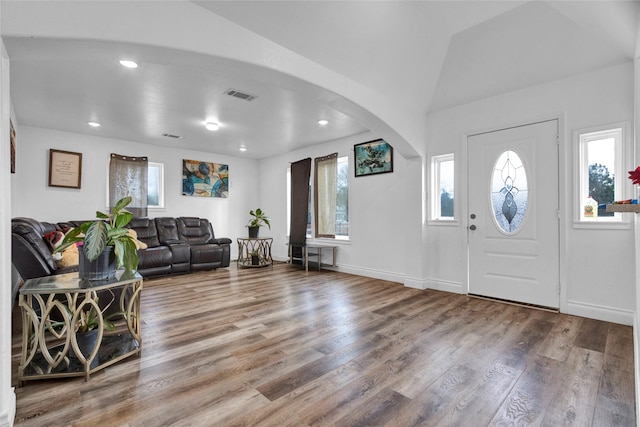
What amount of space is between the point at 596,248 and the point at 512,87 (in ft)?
6.25

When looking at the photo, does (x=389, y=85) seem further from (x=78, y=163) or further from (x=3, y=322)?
(x=78, y=163)

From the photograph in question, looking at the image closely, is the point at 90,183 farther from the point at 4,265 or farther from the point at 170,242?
the point at 4,265

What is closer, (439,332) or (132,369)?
(132,369)

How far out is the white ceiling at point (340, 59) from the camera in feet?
7.55

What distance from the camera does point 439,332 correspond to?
2697mm

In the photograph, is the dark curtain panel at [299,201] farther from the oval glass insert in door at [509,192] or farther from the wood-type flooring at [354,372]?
the oval glass insert in door at [509,192]

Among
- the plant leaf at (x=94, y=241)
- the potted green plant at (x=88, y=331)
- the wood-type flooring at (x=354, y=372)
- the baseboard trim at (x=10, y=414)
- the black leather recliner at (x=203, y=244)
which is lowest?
the wood-type flooring at (x=354, y=372)

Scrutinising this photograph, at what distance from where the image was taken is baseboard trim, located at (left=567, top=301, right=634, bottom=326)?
2.86 meters

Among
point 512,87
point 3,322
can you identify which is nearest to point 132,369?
point 3,322

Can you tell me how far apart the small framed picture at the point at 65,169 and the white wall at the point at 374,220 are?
13.3 ft

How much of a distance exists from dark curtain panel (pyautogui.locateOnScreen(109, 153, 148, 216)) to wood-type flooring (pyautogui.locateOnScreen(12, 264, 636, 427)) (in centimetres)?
276

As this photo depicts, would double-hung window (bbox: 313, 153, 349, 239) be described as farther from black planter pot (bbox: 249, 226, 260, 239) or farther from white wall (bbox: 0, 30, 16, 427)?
white wall (bbox: 0, 30, 16, 427)

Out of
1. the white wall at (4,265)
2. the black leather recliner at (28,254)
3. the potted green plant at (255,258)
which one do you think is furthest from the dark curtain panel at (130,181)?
the white wall at (4,265)

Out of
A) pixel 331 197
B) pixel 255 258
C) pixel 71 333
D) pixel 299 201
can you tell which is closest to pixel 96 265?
pixel 71 333
